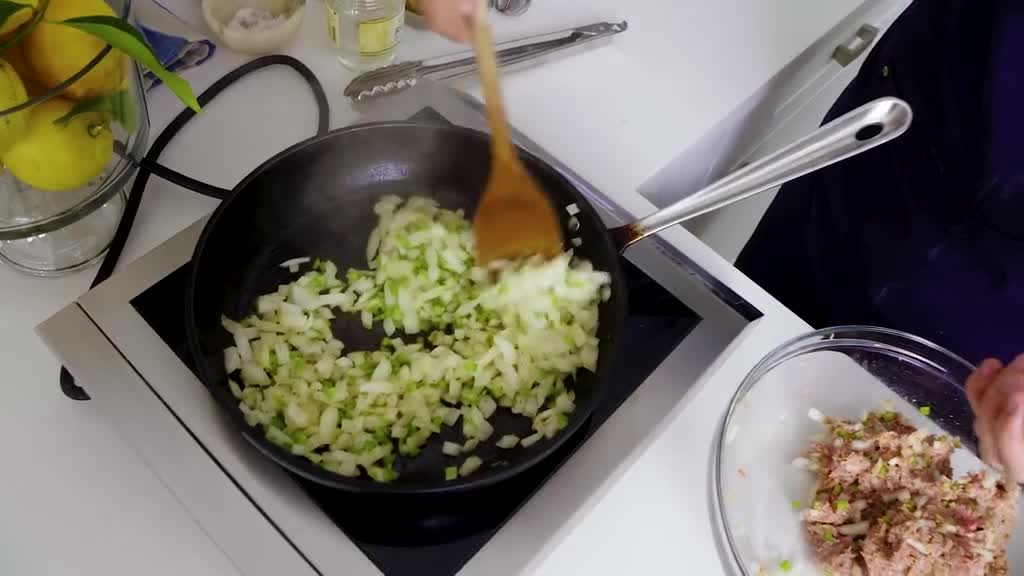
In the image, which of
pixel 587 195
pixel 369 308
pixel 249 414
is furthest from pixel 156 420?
pixel 587 195

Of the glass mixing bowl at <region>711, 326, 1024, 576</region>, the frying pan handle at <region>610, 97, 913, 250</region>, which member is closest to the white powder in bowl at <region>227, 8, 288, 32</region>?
the frying pan handle at <region>610, 97, 913, 250</region>

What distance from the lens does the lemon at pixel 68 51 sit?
61 cm

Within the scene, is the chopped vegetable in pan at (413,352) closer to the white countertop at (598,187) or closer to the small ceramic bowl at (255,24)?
the white countertop at (598,187)

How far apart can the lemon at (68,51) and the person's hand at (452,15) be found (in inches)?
10.2

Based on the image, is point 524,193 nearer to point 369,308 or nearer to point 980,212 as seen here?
point 369,308

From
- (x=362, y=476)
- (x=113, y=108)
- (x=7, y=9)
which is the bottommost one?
(x=362, y=476)

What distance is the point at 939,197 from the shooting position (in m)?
0.84

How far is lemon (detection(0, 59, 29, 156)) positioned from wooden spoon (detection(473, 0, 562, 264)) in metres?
0.35

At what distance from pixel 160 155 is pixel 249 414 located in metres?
0.35

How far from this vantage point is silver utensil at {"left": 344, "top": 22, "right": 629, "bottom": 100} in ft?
2.91

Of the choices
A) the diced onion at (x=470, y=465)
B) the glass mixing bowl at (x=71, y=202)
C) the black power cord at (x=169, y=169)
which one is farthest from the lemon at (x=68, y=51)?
the diced onion at (x=470, y=465)

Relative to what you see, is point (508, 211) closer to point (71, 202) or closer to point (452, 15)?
point (452, 15)

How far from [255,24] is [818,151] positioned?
0.64 m

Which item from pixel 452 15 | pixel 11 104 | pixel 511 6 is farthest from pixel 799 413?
pixel 11 104
